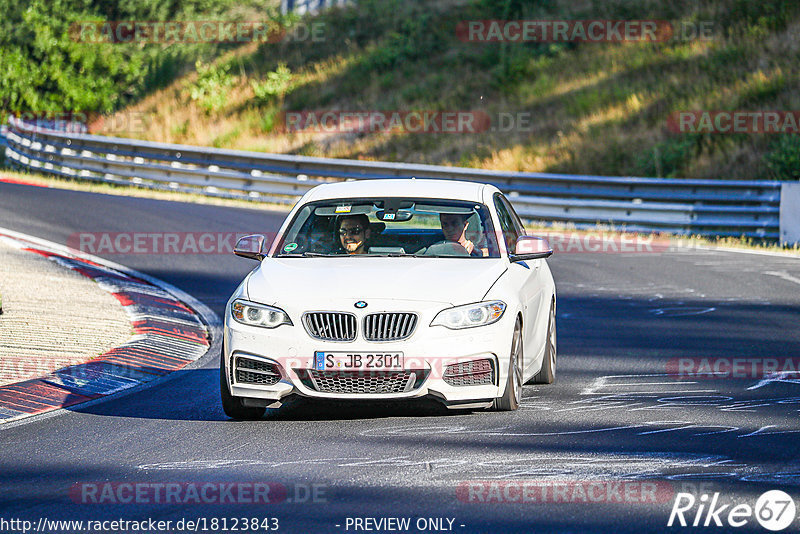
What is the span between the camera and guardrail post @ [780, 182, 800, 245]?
21.4 m

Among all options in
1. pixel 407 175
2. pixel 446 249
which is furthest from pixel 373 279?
pixel 407 175

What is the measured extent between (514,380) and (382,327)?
1058 mm

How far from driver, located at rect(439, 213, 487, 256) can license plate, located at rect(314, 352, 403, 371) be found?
1593 mm

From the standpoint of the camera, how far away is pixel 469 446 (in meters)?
7.34

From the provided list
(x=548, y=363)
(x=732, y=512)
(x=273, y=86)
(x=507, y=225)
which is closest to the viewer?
(x=732, y=512)

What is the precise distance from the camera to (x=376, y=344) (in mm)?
7926

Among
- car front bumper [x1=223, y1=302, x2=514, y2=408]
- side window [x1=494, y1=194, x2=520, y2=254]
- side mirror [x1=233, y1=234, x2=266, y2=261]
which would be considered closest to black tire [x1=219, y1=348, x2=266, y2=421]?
car front bumper [x1=223, y1=302, x2=514, y2=408]

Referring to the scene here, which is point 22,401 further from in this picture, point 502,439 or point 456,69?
point 456,69

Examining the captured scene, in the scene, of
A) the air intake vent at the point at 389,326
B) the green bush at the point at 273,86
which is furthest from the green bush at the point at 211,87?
the air intake vent at the point at 389,326

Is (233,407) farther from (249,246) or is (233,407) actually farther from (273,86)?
(273,86)

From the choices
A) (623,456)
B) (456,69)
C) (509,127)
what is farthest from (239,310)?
(456,69)

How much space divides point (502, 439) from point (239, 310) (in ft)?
6.50

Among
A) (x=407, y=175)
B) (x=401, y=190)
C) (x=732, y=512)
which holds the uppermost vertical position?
(x=407, y=175)

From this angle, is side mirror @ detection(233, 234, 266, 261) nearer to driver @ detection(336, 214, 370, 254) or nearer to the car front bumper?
driver @ detection(336, 214, 370, 254)
